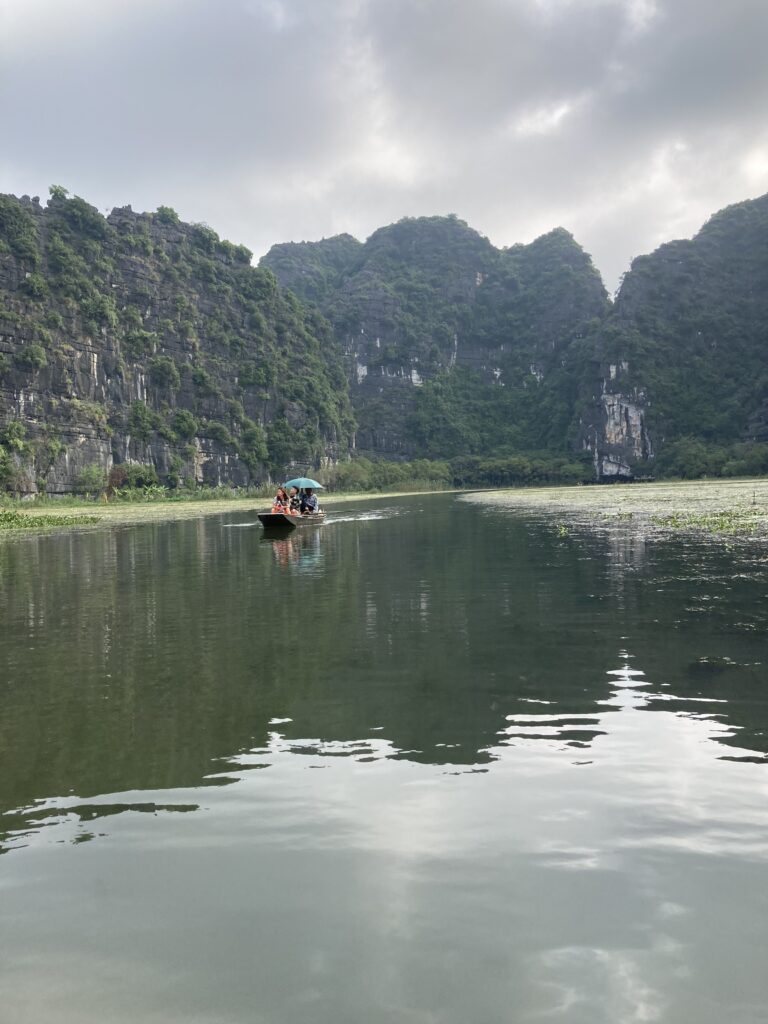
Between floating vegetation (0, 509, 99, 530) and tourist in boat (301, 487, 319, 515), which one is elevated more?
tourist in boat (301, 487, 319, 515)

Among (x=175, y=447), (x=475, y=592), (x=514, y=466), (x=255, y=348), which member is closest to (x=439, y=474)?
(x=514, y=466)

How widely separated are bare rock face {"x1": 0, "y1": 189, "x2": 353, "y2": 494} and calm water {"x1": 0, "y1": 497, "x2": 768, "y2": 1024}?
82193mm

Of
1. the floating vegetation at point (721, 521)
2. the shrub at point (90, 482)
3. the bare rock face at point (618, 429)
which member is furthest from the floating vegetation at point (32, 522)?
the bare rock face at point (618, 429)

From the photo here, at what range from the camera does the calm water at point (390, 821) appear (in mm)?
3252

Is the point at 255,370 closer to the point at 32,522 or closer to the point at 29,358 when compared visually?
the point at 29,358

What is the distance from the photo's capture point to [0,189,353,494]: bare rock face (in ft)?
306

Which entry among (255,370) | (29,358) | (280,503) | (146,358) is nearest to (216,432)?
(146,358)

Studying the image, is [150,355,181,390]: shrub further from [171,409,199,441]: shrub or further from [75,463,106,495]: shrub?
[75,463,106,495]: shrub

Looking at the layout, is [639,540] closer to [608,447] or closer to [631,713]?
[631,713]

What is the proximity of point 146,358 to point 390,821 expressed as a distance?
120536 millimetres

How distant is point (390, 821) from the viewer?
4.79m

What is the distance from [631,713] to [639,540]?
16.0 meters

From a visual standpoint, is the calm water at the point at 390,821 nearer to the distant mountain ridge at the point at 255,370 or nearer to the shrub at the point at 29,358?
the distant mountain ridge at the point at 255,370

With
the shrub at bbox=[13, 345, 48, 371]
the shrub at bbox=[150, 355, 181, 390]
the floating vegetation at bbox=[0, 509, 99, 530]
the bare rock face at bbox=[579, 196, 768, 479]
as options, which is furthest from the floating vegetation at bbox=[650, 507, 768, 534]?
the bare rock face at bbox=[579, 196, 768, 479]
